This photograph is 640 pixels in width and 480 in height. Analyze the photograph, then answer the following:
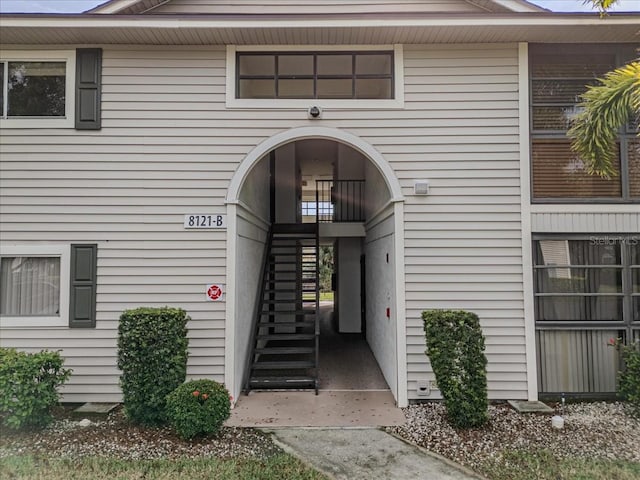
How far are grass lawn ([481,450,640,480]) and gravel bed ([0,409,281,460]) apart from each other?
210 centimetres

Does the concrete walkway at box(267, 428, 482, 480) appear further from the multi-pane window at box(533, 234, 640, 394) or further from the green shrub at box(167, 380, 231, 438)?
the multi-pane window at box(533, 234, 640, 394)

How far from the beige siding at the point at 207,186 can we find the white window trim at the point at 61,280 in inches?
4.8

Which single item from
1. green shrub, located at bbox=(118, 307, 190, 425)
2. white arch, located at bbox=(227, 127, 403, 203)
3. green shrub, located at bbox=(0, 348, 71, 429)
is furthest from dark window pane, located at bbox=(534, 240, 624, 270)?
green shrub, located at bbox=(0, 348, 71, 429)

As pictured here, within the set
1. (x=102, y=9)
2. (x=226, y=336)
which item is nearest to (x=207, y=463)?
(x=226, y=336)

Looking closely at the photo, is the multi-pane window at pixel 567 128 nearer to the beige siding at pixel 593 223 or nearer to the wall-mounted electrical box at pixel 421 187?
the beige siding at pixel 593 223

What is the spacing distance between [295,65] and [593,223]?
4.61m

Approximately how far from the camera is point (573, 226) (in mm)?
5199

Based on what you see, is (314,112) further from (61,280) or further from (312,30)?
(61,280)

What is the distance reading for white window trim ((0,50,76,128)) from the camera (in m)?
5.22

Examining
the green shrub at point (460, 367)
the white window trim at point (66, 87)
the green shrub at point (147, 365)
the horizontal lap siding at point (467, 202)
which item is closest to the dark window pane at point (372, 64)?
the horizontal lap siding at point (467, 202)

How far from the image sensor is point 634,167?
525 cm

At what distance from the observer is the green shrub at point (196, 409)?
3932 mm

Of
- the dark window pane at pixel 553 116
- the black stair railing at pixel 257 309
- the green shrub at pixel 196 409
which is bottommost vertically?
the green shrub at pixel 196 409

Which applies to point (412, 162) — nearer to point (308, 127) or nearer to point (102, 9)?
point (308, 127)
